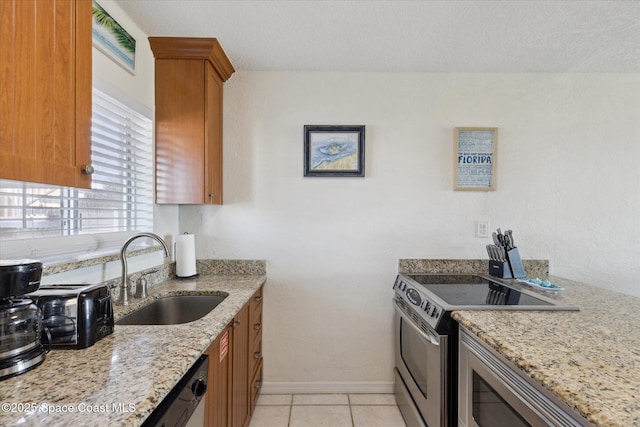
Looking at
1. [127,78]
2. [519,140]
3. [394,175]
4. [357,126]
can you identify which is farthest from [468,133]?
[127,78]

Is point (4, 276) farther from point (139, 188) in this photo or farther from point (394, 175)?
point (394, 175)

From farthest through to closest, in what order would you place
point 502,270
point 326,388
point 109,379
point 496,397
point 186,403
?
point 326,388
point 502,270
point 496,397
point 186,403
point 109,379

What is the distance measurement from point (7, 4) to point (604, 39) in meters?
2.75

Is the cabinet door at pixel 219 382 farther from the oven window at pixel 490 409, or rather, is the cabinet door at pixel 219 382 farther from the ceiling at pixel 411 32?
the ceiling at pixel 411 32

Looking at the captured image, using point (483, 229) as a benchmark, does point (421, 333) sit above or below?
below

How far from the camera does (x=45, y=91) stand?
2.64ft

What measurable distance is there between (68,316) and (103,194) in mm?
782

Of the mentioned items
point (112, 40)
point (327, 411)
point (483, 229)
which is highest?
point (112, 40)

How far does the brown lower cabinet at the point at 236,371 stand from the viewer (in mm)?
1214

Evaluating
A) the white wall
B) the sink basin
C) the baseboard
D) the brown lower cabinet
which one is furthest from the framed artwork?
the baseboard

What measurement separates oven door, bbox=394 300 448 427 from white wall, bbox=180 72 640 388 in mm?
244

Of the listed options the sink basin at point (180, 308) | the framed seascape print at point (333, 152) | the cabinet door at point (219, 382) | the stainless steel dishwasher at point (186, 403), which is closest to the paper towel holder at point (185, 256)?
the sink basin at point (180, 308)

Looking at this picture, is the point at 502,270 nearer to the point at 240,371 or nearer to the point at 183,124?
the point at 240,371

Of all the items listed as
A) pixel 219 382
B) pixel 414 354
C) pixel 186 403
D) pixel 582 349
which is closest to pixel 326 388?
pixel 414 354
